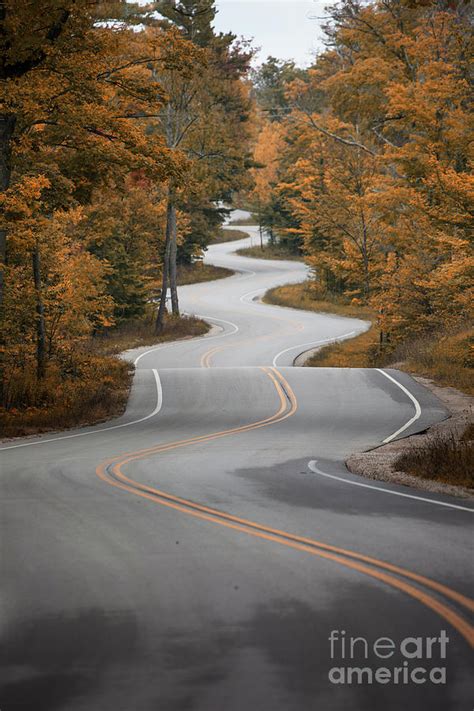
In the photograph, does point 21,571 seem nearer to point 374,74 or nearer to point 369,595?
point 369,595

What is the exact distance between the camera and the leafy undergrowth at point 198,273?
221ft

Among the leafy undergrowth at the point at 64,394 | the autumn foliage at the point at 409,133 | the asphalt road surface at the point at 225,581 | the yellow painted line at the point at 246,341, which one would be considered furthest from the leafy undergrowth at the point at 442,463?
the yellow painted line at the point at 246,341

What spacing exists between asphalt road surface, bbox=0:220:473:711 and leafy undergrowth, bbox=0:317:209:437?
3.27 m

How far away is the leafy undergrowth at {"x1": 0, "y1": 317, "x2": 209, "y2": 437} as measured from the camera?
20.6m

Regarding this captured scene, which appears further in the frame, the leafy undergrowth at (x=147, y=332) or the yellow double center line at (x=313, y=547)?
the leafy undergrowth at (x=147, y=332)

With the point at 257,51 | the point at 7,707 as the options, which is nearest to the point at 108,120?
the point at 7,707

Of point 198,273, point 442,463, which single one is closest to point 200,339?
point 442,463

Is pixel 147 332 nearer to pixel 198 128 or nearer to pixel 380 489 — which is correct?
pixel 198 128

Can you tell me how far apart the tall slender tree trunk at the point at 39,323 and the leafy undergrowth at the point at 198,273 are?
43.0 meters

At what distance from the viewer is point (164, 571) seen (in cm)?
791

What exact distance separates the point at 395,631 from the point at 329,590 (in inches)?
40.7

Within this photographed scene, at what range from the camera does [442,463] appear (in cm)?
1359

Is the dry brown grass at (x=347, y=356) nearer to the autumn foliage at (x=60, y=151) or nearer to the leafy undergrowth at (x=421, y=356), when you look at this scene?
the leafy undergrowth at (x=421, y=356)

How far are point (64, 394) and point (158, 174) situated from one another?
679 centimetres
